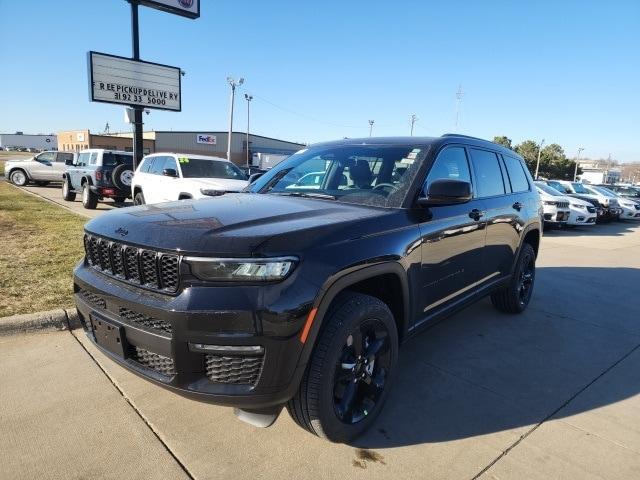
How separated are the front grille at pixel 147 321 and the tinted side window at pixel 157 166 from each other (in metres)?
8.55

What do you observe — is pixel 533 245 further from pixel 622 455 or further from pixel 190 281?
pixel 190 281

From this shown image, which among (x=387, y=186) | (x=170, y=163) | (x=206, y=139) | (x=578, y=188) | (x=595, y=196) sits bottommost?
(x=595, y=196)

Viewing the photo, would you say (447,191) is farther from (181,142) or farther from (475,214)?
(181,142)

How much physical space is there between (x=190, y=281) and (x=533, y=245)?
15.0 feet

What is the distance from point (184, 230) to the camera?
2.20 m

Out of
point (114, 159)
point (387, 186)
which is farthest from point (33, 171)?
point (387, 186)

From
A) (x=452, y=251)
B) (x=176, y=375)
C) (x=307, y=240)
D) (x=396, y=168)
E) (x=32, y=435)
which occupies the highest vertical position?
(x=396, y=168)

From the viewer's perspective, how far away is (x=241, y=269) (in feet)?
6.64

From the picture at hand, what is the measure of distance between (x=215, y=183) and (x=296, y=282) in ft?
23.7

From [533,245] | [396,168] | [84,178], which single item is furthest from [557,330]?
[84,178]

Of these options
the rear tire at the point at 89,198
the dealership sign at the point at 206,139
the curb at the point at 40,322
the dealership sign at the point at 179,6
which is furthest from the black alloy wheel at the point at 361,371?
the dealership sign at the point at 206,139

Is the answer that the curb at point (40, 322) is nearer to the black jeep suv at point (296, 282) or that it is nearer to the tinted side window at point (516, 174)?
the black jeep suv at point (296, 282)

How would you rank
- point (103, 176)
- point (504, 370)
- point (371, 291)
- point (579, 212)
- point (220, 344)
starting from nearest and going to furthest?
point (220, 344) < point (371, 291) < point (504, 370) < point (103, 176) < point (579, 212)

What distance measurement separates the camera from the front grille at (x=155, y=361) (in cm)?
213
